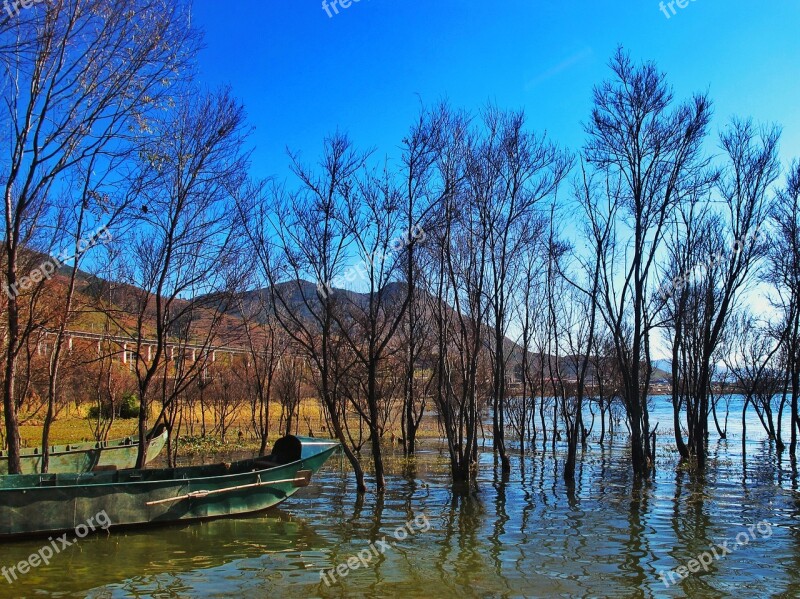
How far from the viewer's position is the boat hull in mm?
15844

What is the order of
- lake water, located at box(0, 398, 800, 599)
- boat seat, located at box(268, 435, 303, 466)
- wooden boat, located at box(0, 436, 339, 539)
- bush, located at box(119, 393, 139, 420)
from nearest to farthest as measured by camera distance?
lake water, located at box(0, 398, 800, 599) < wooden boat, located at box(0, 436, 339, 539) < boat seat, located at box(268, 435, 303, 466) < bush, located at box(119, 393, 139, 420)

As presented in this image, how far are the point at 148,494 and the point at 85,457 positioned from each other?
7587mm

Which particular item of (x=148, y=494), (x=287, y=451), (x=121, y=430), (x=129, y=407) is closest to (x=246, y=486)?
(x=148, y=494)

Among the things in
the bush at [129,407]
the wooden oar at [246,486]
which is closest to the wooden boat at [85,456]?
the wooden oar at [246,486]

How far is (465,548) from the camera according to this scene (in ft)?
32.9

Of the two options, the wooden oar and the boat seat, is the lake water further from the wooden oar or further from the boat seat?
the boat seat

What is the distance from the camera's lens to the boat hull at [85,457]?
15844mm

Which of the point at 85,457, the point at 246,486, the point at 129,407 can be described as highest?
the point at 129,407

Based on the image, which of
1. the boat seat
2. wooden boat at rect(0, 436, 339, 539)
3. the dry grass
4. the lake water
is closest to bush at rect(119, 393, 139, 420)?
the dry grass

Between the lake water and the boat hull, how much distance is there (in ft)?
19.2

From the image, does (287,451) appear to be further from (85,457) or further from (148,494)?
(85,457)

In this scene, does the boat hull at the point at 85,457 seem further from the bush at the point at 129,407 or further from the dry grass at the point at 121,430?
the bush at the point at 129,407

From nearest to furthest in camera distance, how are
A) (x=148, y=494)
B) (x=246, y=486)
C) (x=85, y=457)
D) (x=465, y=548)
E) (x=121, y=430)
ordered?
(x=465, y=548)
(x=148, y=494)
(x=246, y=486)
(x=85, y=457)
(x=121, y=430)

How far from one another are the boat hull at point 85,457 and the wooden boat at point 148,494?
11.3ft
